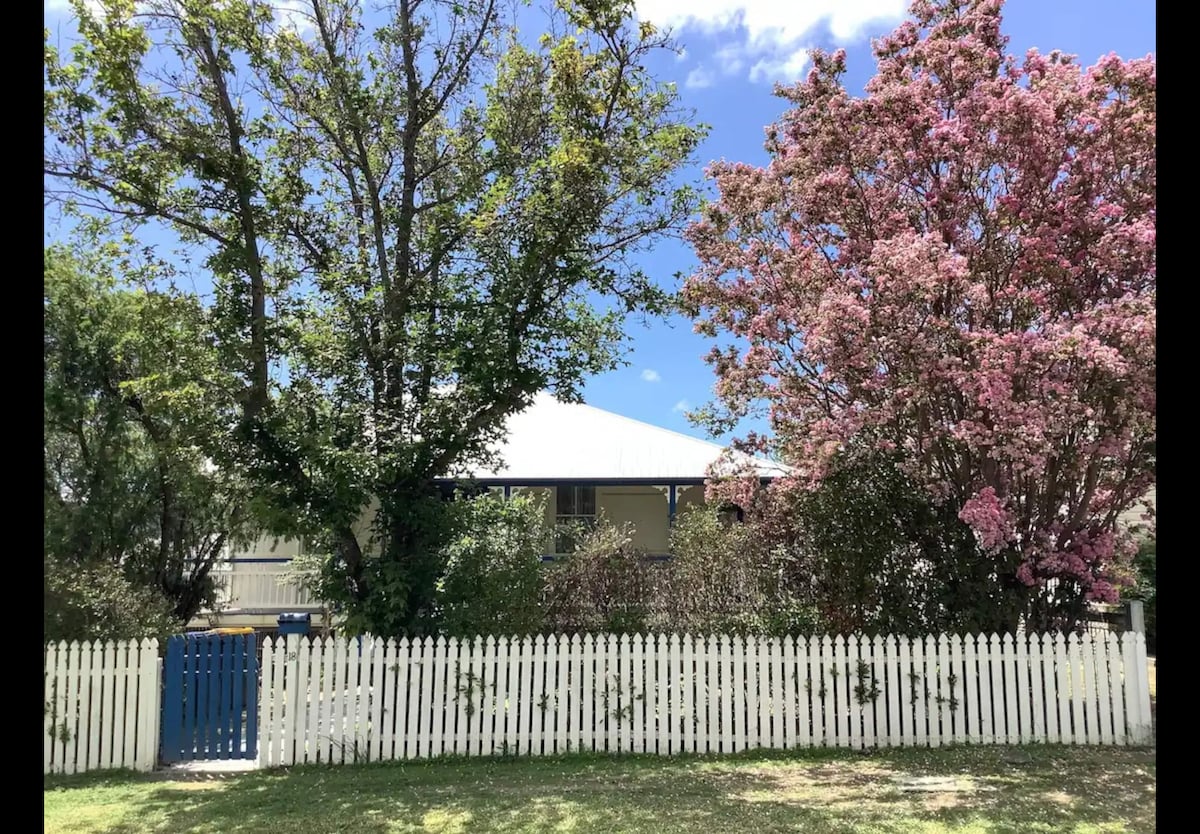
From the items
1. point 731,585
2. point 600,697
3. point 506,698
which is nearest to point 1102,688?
point 731,585

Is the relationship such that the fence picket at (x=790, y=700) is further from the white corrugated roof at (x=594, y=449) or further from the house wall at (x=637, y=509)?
the house wall at (x=637, y=509)

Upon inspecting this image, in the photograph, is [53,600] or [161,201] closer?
[53,600]

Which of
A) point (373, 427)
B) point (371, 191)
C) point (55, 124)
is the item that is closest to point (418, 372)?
point (373, 427)

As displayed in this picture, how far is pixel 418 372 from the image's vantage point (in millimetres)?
8969

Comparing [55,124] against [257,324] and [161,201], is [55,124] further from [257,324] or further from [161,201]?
[257,324]

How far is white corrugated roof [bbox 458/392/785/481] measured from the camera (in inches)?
654

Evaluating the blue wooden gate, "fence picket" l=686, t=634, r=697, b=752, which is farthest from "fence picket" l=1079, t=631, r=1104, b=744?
the blue wooden gate

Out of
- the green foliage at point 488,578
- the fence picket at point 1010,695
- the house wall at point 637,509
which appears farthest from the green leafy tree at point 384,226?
the house wall at point 637,509

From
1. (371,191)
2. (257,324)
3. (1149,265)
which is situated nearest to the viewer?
Answer: (1149,265)

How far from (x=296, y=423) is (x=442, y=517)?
182 centimetres

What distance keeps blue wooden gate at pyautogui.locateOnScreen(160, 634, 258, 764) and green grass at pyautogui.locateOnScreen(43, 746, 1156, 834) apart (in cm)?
44

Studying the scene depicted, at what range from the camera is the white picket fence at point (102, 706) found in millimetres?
7328

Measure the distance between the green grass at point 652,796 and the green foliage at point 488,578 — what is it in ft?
4.46

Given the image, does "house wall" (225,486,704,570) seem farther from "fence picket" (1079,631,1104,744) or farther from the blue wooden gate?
"fence picket" (1079,631,1104,744)
